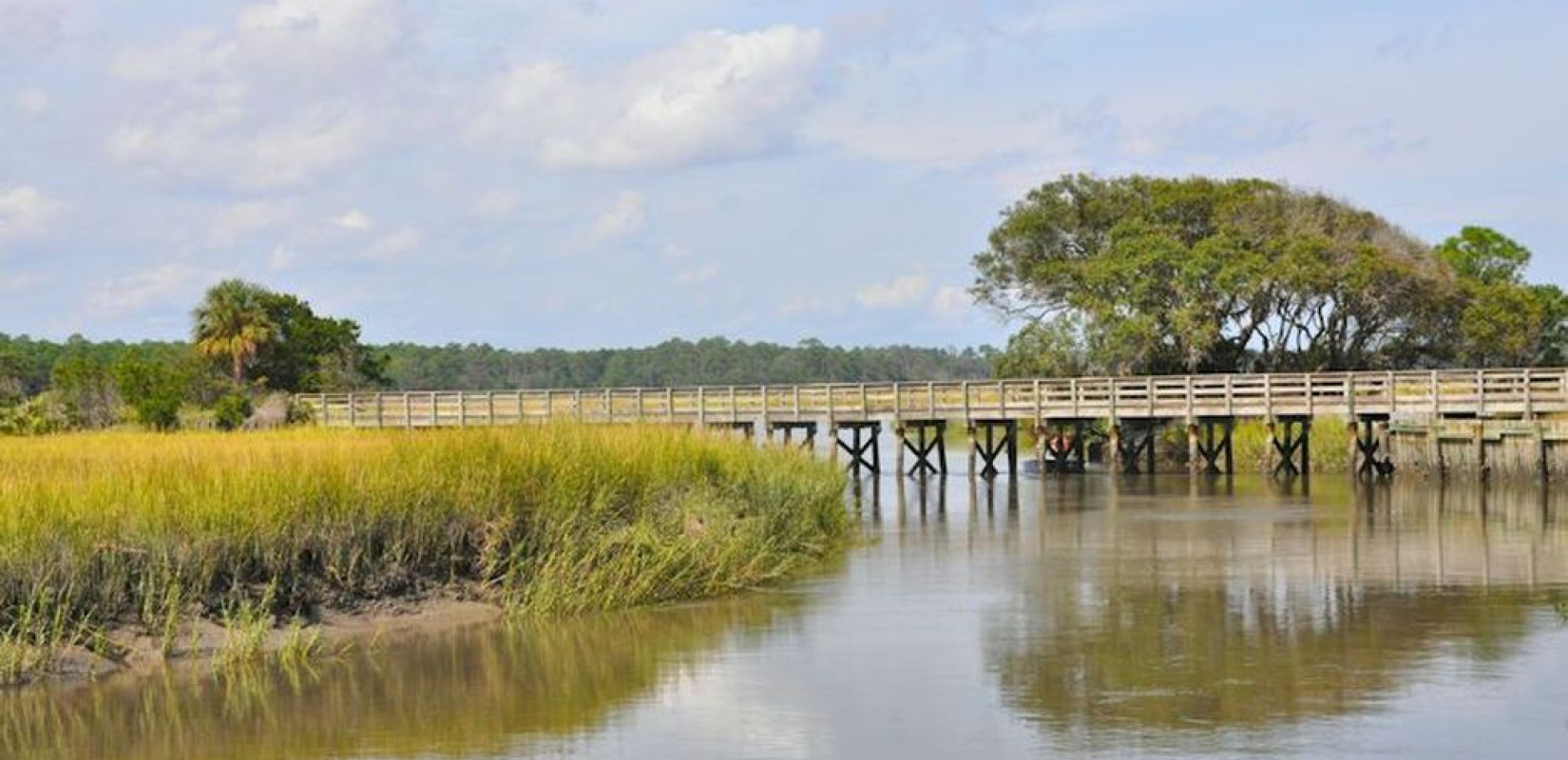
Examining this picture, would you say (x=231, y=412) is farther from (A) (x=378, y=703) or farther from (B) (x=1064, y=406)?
(A) (x=378, y=703)

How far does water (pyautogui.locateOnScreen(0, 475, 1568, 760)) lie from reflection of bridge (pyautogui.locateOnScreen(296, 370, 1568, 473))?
2117cm

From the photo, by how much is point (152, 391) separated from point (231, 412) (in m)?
2.69

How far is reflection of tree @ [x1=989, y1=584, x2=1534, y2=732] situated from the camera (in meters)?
17.5

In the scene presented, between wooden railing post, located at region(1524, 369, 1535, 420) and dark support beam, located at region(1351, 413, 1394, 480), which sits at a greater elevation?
wooden railing post, located at region(1524, 369, 1535, 420)

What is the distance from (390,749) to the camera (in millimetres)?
16594

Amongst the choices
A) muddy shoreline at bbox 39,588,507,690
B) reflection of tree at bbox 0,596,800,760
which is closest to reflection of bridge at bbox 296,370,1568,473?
muddy shoreline at bbox 39,588,507,690

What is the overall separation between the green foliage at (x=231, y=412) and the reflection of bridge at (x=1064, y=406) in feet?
9.32

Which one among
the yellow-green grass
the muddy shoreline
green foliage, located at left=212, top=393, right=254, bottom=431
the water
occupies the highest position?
green foliage, located at left=212, top=393, right=254, bottom=431

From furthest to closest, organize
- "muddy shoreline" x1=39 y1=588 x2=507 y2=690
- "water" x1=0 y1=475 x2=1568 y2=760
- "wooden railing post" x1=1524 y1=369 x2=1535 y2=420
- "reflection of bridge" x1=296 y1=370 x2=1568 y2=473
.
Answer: "reflection of bridge" x1=296 y1=370 x2=1568 y2=473 → "wooden railing post" x1=1524 y1=369 x2=1535 y2=420 → "muddy shoreline" x1=39 y1=588 x2=507 y2=690 → "water" x1=0 y1=475 x2=1568 y2=760

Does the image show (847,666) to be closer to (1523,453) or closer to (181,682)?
(181,682)

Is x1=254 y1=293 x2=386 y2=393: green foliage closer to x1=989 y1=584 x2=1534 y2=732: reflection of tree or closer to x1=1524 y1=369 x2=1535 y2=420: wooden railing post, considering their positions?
x1=1524 y1=369 x2=1535 y2=420: wooden railing post

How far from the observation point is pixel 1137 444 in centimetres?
6334

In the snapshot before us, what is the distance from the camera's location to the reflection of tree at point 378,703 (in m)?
16.9

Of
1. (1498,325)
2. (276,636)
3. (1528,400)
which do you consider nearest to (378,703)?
(276,636)
